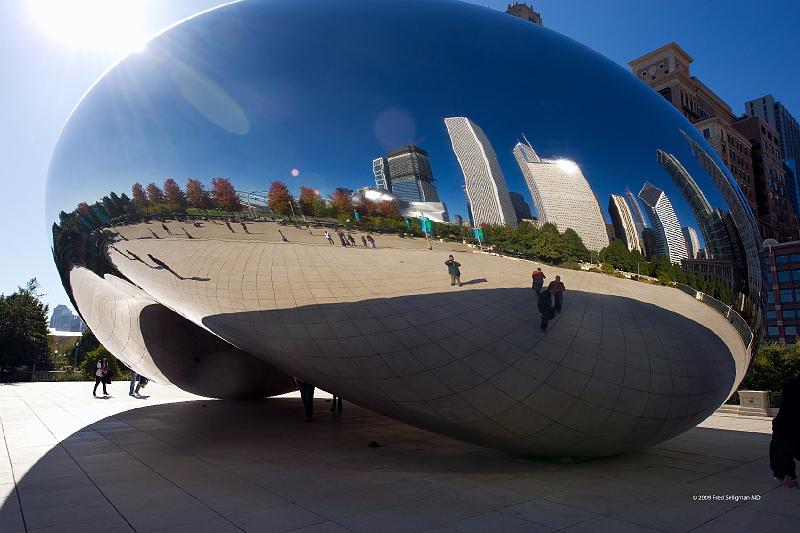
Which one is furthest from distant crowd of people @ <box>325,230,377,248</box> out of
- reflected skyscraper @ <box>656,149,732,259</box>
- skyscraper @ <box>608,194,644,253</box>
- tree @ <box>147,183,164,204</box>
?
reflected skyscraper @ <box>656,149,732,259</box>

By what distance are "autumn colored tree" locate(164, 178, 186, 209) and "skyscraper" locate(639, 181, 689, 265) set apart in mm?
3987

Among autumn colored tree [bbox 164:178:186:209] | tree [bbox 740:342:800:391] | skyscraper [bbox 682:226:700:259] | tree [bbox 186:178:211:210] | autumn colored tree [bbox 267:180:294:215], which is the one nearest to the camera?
autumn colored tree [bbox 267:180:294:215]

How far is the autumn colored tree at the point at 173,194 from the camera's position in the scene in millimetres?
4688

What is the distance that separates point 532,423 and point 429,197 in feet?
7.35

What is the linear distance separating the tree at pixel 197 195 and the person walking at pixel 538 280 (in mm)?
2834

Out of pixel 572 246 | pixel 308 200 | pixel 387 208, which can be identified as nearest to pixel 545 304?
pixel 572 246

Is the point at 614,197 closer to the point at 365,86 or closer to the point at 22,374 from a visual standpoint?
the point at 365,86

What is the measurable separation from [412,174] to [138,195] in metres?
2.83

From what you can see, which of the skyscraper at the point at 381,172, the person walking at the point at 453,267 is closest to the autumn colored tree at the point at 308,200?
the skyscraper at the point at 381,172

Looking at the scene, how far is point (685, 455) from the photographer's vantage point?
640cm

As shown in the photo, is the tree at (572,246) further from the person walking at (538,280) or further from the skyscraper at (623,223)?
the skyscraper at (623,223)

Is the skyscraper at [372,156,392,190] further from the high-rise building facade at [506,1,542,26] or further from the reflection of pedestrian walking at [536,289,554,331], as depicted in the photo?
the high-rise building facade at [506,1,542,26]

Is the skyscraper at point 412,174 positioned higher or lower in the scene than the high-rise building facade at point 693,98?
lower

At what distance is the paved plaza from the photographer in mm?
3926
